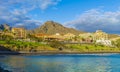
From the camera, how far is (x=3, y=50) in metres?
187


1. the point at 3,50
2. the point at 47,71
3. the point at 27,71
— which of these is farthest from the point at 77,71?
the point at 3,50

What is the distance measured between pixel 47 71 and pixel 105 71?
13753 millimetres

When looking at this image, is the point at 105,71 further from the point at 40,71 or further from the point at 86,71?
the point at 40,71

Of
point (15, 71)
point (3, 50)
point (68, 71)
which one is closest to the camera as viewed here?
point (15, 71)

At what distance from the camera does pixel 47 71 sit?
63906 millimetres

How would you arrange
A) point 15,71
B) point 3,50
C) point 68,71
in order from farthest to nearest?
point 3,50 < point 68,71 < point 15,71

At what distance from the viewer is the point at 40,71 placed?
63.3 metres

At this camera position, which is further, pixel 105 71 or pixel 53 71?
pixel 105 71

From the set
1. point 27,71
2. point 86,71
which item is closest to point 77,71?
point 86,71

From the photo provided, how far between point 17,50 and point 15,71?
13650cm

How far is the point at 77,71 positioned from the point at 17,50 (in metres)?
134

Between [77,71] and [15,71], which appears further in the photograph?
[77,71]

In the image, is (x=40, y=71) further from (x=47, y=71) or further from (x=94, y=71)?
(x=94, y=71)

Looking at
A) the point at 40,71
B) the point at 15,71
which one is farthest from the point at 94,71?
the point at 15,71
